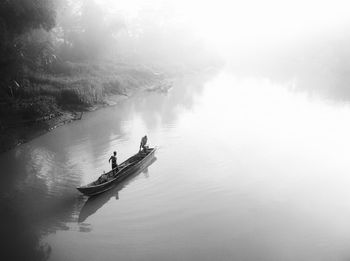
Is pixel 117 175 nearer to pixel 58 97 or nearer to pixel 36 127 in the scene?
pixel 36 127

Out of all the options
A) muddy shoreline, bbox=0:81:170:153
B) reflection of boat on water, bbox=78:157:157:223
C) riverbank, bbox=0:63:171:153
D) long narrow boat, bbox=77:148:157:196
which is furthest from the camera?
riverbank, bbox=0:63:171:153

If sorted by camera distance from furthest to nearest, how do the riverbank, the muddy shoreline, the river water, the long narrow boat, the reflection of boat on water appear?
the riverbank
the muddy shoreline
the long narrow boat
the reflection of boat on water
the river water

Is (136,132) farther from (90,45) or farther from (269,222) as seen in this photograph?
(90,45)

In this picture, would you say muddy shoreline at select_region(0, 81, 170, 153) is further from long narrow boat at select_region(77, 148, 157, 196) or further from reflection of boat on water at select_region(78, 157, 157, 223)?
reflection of boat on water at select_region(78, 157, 157, 223)

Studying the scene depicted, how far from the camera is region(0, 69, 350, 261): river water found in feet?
49.2

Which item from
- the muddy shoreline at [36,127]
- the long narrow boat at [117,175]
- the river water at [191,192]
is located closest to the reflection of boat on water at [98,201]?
the river water at [191,192]

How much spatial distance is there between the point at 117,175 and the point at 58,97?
21587 millimetres

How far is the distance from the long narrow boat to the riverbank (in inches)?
503

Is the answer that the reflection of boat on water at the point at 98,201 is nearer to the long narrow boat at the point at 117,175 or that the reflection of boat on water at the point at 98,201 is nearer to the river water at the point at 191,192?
the river water at the point at 191,192

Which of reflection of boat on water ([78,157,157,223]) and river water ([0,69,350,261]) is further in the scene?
reflection of boat on water ([78,157,157,223])

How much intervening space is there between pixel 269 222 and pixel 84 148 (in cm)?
1812

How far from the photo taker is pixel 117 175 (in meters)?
20.5

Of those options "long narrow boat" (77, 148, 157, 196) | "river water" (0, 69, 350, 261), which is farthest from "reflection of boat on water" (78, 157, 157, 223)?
"long narrow boat" (77, 148, 157, 196)

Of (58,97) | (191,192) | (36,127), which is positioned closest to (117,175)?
(191,192)
